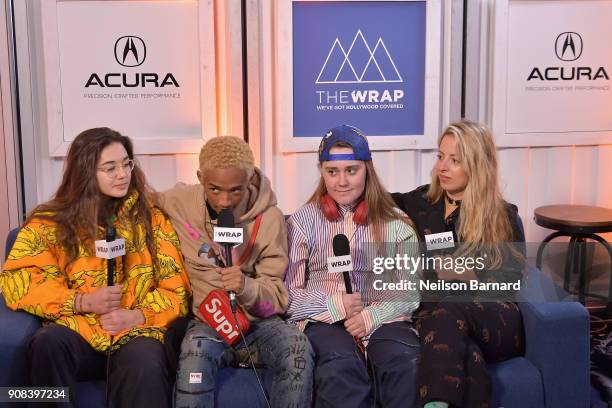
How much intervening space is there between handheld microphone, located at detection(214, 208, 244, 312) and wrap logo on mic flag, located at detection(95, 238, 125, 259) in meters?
0.40

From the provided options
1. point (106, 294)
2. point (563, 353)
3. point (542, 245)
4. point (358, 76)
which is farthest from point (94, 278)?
point (542, 245)

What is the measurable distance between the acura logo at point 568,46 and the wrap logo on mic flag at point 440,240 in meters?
2.08

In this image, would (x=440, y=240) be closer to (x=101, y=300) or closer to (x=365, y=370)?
(x=365, y=370)

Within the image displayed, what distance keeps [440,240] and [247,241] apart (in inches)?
31.8

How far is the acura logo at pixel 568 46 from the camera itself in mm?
4500

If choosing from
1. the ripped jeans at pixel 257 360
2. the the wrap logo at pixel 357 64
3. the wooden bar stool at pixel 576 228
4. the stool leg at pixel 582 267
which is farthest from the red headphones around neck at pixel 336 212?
the stool leg at pixel 582 267

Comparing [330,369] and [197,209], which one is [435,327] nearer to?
[330,369]

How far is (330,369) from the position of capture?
274 cm

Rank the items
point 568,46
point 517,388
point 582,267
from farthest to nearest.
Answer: point 582,267
point 568,46
point 517,388

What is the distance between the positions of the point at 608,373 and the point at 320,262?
1380 millimetres

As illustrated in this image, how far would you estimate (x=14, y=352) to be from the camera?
8.84ft

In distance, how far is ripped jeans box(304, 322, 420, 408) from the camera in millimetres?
2701

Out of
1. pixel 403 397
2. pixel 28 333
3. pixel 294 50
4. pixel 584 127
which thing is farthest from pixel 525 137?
pixel 28 333

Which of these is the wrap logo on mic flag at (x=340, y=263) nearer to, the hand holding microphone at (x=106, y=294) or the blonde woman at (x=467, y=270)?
the blonde woman at (x=467, y=270)
